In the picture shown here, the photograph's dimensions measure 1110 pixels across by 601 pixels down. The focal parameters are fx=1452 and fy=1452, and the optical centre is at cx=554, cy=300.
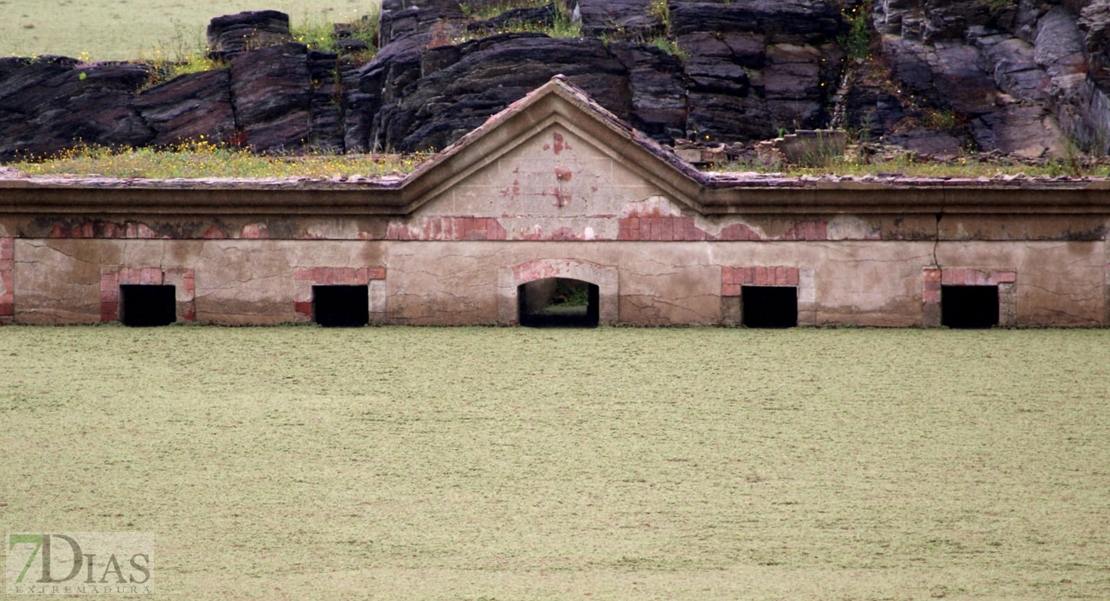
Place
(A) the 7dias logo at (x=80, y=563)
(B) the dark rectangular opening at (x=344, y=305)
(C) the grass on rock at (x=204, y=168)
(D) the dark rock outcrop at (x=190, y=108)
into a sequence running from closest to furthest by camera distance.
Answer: (A) the 7dias logo at (x=80, y=563), (C) the grass on rock at (x=204, y=168), (B) the dark rectangular opening at (x=344, y=305), (D) the dark rock outcrop at (x=190, y=108)

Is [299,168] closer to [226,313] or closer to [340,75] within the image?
[226,313]

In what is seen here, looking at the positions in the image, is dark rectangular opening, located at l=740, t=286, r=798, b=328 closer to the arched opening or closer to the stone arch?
the arched opening

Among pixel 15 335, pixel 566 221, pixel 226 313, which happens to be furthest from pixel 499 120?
pixel 15 335

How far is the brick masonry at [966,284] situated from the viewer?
45.5 feet

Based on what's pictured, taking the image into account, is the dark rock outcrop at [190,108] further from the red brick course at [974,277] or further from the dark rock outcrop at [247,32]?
the red brick course at [974,277]

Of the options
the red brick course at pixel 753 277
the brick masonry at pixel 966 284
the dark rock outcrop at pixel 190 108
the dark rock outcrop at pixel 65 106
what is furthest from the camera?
the dark rock outcrop at pixel 65 106

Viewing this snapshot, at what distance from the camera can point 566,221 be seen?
14.0 meters

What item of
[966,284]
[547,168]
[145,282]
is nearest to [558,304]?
[547,168]

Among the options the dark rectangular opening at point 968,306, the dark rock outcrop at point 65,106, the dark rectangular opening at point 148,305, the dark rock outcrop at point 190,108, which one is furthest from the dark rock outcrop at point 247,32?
the dark rectangular opening at point 968,306

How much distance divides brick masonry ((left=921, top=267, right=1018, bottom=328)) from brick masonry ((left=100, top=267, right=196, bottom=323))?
712 centimetres

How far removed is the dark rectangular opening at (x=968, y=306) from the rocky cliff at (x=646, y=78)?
10.9 meters

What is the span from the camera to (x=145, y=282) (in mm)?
14297

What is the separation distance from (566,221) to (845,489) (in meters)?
5.60

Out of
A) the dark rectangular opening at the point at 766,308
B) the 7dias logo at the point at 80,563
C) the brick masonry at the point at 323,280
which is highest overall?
the brick masonry at the point at 323,280
